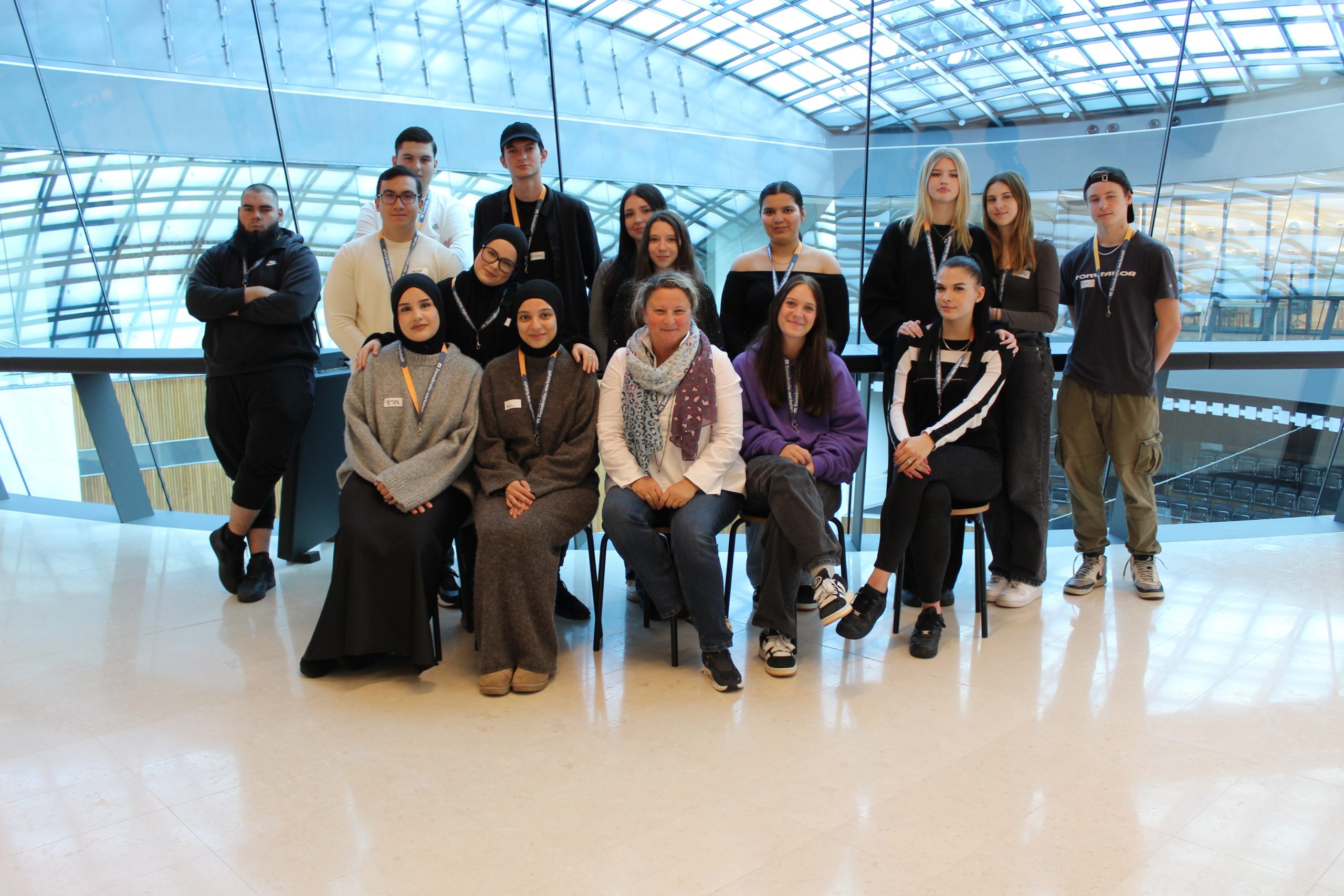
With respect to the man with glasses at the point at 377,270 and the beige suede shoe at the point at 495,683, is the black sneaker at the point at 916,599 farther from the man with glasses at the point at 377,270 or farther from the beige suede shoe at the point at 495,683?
the man with glasses at the point at 377,270

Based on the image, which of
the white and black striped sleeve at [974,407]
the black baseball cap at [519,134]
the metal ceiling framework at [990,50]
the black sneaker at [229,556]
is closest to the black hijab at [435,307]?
the black baseball cap at [519,134]

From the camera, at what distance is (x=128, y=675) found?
2.92 meters

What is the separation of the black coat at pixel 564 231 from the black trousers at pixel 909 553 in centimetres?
124

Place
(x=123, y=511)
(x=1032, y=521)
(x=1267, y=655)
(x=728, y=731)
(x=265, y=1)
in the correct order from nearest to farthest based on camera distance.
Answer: (x=728, y=731), (x=1267, y=655), (x=1032, y=521), (x=123, y=511), (x=265, y=1)

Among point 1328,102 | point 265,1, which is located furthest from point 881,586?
point 265,1

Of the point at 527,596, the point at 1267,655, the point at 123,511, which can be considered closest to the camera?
the point at 527,596

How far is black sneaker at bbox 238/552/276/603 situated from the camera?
3641 mm

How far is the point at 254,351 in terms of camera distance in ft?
11.9

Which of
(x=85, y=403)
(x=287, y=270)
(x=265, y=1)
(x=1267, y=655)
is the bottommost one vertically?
(x=1267, y=655)

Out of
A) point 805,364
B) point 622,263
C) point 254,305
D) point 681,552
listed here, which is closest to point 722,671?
point 681,552

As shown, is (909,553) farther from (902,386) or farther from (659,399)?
(659,399)

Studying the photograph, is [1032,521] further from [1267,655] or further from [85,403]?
[85,403]

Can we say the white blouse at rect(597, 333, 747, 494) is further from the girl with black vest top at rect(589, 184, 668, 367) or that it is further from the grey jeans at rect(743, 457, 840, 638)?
the girl with black vest top at rect(589, 184, 668, 367)

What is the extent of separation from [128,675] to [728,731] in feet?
6.62
